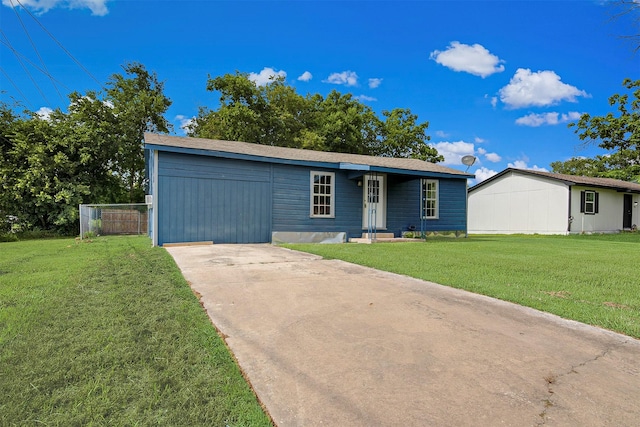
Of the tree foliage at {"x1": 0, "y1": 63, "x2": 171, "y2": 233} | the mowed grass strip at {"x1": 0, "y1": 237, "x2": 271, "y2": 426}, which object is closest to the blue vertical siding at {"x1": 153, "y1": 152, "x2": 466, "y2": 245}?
the mowed grass strip at {"x1": 0, "y1": 237, "x2": 271, "y2": 426}

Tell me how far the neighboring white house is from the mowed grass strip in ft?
64.9

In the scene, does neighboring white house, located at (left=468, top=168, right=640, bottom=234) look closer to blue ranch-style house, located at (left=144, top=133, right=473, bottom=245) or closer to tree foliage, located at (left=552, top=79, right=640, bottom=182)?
Result: tree foliage, located at (left=552, top=79, right=640, bottom=182)

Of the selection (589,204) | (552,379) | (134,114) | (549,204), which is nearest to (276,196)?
(552,379)

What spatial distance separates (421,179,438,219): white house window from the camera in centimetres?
1296

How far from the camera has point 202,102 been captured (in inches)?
1070

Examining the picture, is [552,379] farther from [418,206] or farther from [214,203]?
[418,206]

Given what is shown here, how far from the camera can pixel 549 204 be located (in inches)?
720

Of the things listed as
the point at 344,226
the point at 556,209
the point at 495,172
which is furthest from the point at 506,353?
the point at 495,172

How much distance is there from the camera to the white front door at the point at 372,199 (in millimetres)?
11727

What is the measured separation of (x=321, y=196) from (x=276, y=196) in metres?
1.57

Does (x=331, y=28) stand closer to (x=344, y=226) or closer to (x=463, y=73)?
(x=463, y=73)

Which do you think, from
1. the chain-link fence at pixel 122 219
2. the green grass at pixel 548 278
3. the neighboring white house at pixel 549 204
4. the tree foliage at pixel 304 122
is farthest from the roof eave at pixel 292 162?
the tree foliage at pixel 304 122

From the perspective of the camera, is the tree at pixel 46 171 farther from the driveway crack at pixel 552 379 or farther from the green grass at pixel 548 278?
the driveway crack at pixel 552 379

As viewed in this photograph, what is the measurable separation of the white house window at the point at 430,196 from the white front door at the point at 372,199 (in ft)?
6.55
